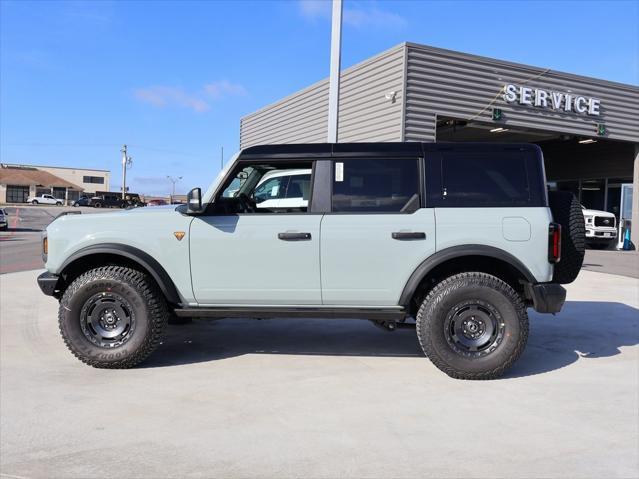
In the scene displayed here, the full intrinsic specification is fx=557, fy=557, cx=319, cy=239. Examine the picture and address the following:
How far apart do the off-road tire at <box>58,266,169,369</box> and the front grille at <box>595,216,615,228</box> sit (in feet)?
65.4

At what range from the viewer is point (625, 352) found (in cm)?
555

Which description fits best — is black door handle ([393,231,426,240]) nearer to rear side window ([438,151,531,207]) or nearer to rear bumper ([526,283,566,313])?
rear side window ([438,151,531,207])

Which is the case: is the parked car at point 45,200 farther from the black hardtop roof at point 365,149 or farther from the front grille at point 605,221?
the black hardtop roof at point 365,149

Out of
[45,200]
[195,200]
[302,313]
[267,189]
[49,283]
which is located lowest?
[302,313]

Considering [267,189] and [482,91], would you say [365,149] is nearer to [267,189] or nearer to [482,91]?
[267,189]

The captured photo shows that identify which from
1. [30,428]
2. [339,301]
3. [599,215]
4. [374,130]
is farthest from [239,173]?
[599,215]

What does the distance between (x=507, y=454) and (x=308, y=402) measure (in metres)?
1.41

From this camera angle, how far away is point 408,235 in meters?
4.54

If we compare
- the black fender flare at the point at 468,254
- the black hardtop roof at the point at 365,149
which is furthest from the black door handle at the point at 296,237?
the black fender flare at the point at 468,254

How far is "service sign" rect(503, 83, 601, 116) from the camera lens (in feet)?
51.2

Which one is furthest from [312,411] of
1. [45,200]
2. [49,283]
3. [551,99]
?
[45,200]

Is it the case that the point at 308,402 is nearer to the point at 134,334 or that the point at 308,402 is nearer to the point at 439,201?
the point at 134,334

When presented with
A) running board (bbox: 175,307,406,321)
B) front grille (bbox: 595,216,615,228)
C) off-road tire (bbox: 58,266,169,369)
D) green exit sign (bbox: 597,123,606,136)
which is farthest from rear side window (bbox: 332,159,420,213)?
front grille (bbox: 595,216,615,228)

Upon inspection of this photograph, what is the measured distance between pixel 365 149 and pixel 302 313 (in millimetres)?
1489
